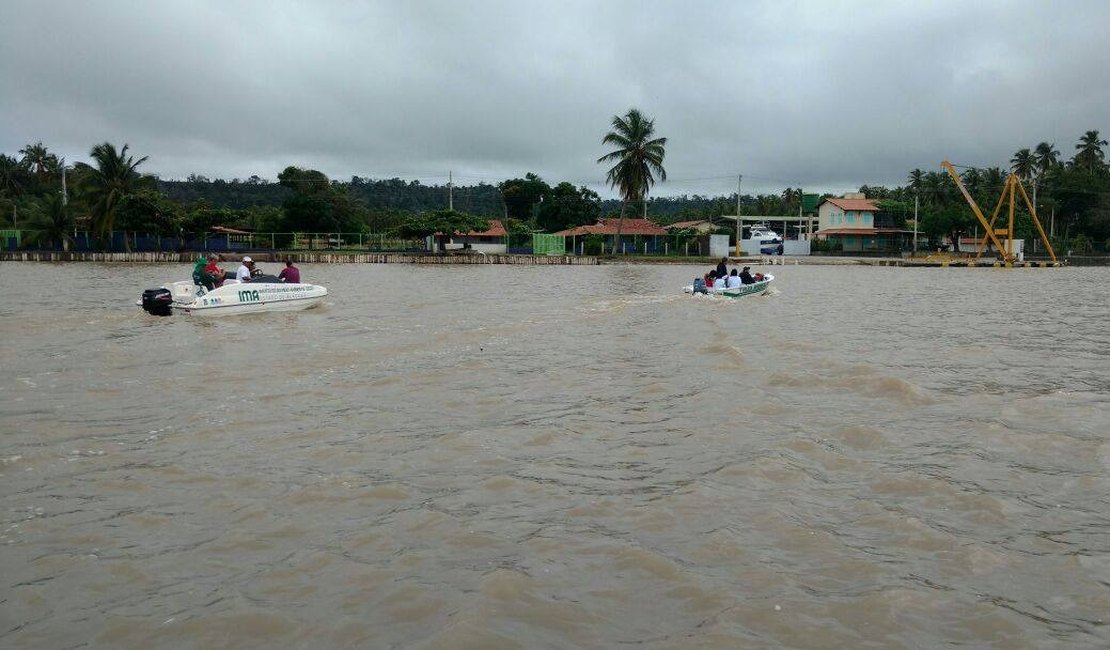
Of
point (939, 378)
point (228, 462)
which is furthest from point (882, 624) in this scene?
point (939, 378)

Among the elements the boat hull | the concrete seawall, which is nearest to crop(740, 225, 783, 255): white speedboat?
the concrete seawall

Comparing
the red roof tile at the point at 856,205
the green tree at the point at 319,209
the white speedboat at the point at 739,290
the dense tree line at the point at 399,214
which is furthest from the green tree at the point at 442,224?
the white speedboat at the point at 739,290

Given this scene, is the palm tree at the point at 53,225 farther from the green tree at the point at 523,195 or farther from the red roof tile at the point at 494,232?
the green tree at the point at 523,195

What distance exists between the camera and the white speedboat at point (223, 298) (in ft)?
65.8

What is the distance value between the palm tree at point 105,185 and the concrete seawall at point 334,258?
10.7 feet

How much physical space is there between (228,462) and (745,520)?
4862 mm

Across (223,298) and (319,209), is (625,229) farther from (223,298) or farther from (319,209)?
(223,298)

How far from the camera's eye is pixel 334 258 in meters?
64.4

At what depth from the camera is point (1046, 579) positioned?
5.32m

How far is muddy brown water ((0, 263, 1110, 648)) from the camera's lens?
4.73 meters

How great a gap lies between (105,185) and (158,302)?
188 ft

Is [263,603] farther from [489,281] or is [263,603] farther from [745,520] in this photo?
[489,281]

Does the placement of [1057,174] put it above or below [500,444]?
above

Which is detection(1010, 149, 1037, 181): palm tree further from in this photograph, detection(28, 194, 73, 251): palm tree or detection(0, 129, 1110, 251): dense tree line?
detection(28, 194, 73, 251): palm tree
